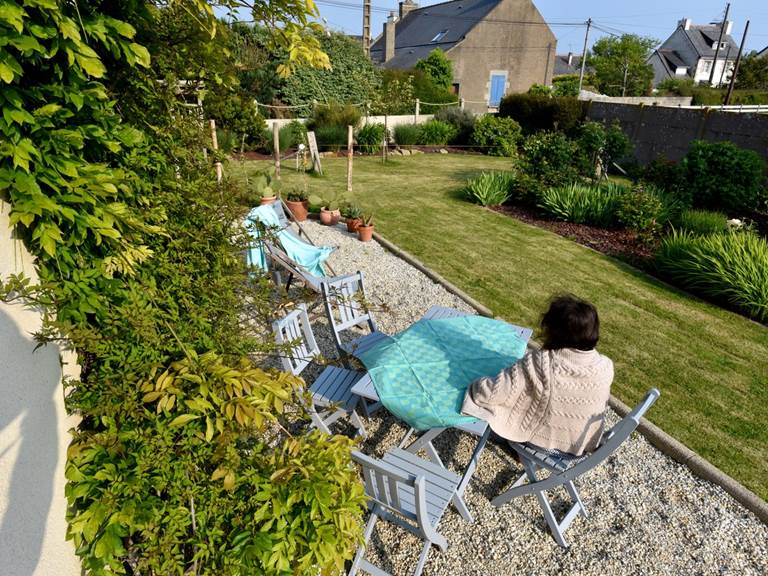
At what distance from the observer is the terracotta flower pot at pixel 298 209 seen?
8711mm

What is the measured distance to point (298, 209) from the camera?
8734mm

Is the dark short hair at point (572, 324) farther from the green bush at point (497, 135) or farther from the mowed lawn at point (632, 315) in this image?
the green bush at point (497, 135)

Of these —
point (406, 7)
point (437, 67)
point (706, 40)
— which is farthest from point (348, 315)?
point (706, 40)

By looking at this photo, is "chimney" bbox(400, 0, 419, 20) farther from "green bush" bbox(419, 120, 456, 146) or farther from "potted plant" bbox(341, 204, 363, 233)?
"potted plant" bbox(341, 204, 363, 233)

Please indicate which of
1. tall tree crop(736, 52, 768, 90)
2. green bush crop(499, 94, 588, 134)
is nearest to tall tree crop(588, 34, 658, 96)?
tall tree crop(736, 52, 768, 90)

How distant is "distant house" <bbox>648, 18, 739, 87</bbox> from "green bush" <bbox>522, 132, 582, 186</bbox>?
6046 cm

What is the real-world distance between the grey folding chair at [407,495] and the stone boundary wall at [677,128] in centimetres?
1206

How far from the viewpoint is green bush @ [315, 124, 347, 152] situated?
16.4 meters

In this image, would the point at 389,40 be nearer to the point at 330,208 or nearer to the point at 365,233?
the point at 330,208

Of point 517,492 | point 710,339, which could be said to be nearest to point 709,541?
point 517,492

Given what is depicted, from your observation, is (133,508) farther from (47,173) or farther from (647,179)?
(647,179)

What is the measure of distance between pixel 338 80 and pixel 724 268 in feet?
58.4

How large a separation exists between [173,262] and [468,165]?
14861 mm

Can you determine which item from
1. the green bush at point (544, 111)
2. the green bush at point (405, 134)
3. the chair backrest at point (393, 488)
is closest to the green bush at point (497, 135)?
the green bush at point (544, 111)
